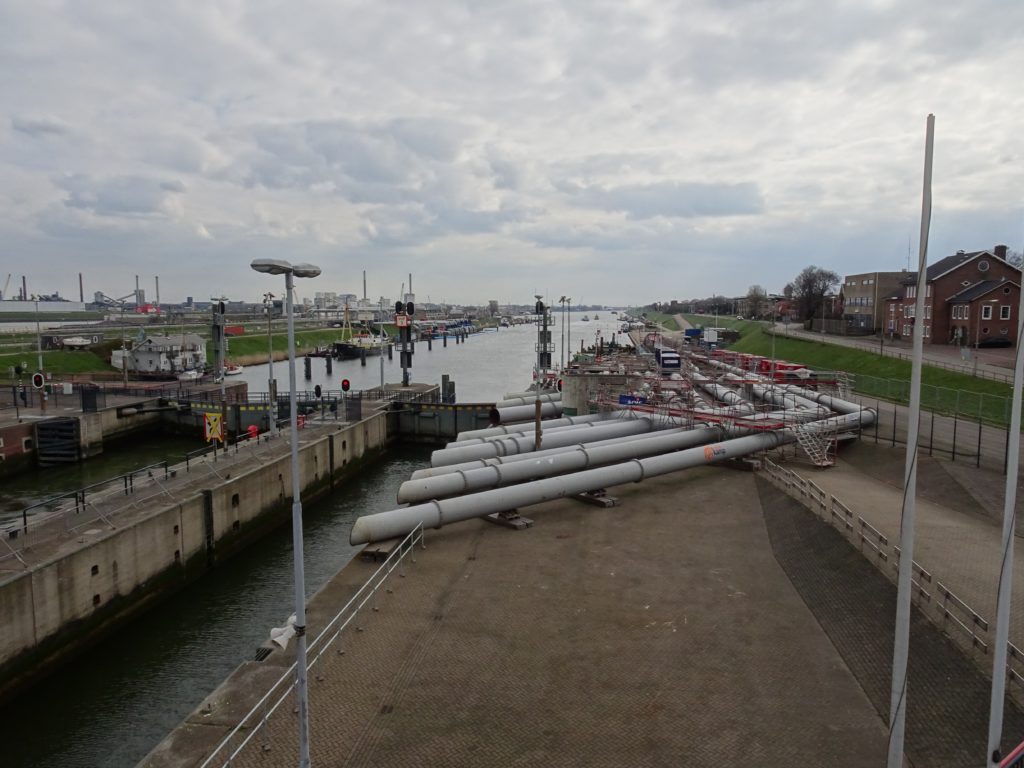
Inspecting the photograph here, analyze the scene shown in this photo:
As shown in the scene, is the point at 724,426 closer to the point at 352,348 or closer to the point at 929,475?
the point at 929,475

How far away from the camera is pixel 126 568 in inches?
957

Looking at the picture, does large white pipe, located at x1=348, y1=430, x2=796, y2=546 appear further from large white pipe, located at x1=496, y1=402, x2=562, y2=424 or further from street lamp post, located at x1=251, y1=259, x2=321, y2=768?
large white pipe, located at x1=496, y1=402, x2=562, y2=424

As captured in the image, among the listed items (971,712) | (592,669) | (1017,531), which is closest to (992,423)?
(1017,531)

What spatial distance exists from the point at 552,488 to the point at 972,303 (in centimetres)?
5681

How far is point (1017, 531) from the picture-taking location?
78.2 ft

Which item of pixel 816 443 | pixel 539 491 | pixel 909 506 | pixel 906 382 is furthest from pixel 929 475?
pixel 909 506

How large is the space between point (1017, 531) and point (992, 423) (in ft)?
54.7

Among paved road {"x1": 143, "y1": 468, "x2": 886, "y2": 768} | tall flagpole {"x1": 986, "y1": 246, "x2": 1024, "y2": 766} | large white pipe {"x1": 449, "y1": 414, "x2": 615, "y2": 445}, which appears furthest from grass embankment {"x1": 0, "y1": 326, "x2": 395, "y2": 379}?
tall flagpole {"x1": 986, "y1": 246, "x2": 1024, "y2": 766}

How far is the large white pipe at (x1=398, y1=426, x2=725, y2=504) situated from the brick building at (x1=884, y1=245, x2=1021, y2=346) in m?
36.0

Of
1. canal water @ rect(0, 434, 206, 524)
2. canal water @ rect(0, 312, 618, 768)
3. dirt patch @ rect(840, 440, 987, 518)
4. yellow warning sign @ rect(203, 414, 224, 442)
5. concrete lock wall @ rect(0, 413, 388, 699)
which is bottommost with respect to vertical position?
canal water @ rect(0, 312, 618, 768)

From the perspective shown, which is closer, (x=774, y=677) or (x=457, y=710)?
(x=457, y=710)

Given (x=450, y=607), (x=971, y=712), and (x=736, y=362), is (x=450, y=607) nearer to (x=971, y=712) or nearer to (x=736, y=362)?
(x=971, y=712)

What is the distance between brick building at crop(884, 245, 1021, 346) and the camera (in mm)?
62969

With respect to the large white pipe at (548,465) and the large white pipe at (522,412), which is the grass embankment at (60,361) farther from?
the large white pipe at (548,465)
